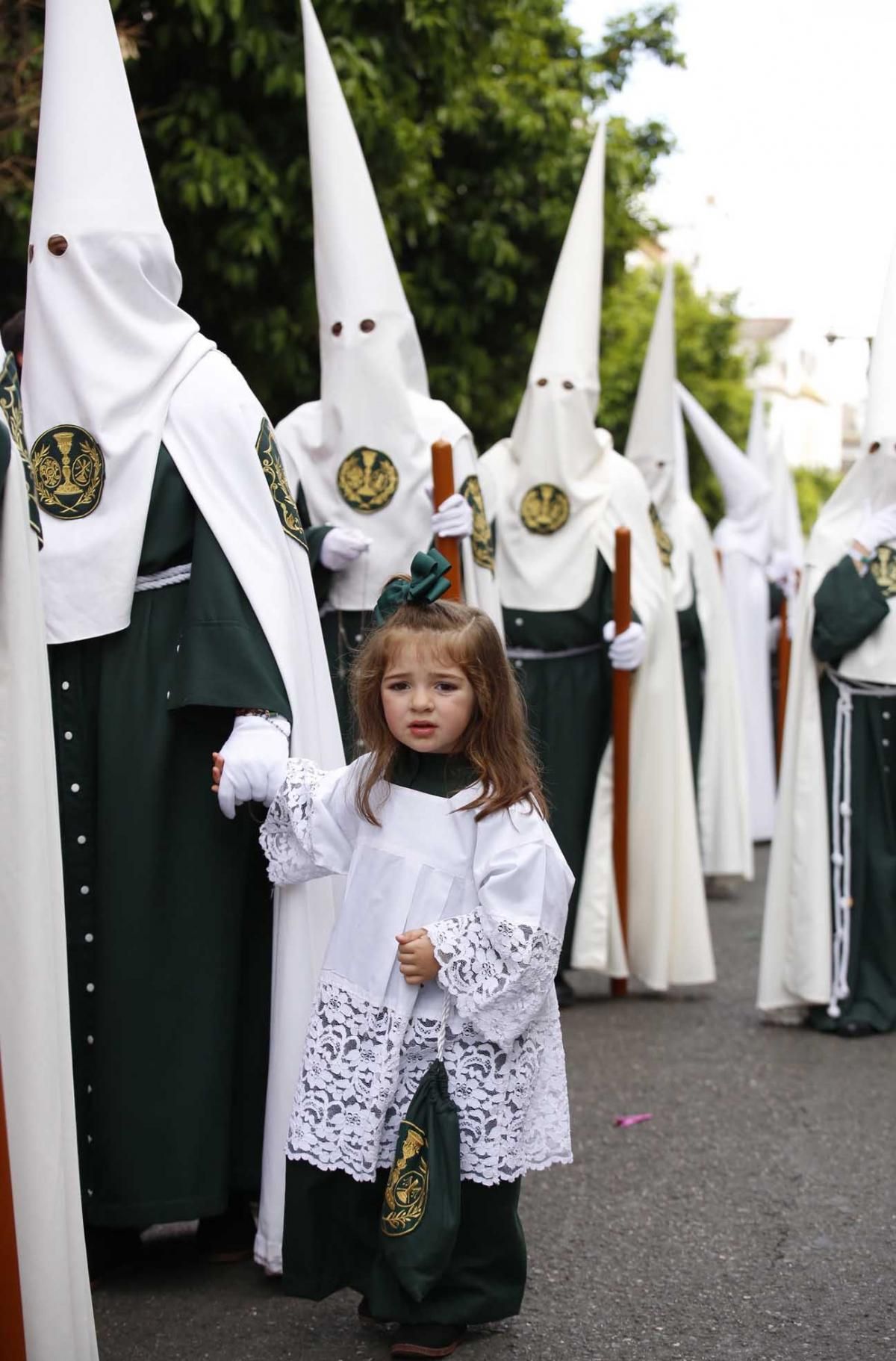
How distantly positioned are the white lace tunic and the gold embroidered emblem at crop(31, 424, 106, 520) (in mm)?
839

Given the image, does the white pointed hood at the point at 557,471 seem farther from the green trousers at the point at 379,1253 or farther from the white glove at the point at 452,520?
the green trousers at the point at 379,1253

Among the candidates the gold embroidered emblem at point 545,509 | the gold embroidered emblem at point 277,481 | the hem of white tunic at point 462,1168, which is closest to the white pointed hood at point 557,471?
the gold embroidered emblem at point 545,509

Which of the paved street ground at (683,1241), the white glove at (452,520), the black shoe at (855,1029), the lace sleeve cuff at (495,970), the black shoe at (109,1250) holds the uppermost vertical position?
the white glove at (452,520)

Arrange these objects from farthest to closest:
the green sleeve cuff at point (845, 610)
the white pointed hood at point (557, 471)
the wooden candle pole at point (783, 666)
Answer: the wooden candle pole at point (783, 666), the white pointed hood at point (557, 471), the green sleeve cuff at point (845, 610)

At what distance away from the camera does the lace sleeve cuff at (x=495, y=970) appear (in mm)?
3371

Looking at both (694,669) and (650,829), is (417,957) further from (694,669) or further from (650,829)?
(694,669)

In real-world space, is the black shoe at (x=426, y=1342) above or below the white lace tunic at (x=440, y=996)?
below

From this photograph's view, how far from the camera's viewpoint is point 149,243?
398cm

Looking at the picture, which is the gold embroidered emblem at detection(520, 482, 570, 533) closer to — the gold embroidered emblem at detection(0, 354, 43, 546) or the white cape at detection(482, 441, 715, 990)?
the white cape at detection(482, 441, 715, 990)

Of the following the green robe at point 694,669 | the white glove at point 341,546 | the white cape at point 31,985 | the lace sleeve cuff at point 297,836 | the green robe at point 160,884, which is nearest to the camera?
the white cape at point 31,985

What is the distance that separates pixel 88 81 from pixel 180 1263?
2.56 metres

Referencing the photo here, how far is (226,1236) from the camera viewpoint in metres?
4.12

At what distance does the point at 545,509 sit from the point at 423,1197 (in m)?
4.09

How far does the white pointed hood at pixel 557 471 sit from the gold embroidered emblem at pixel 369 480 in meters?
1.43
